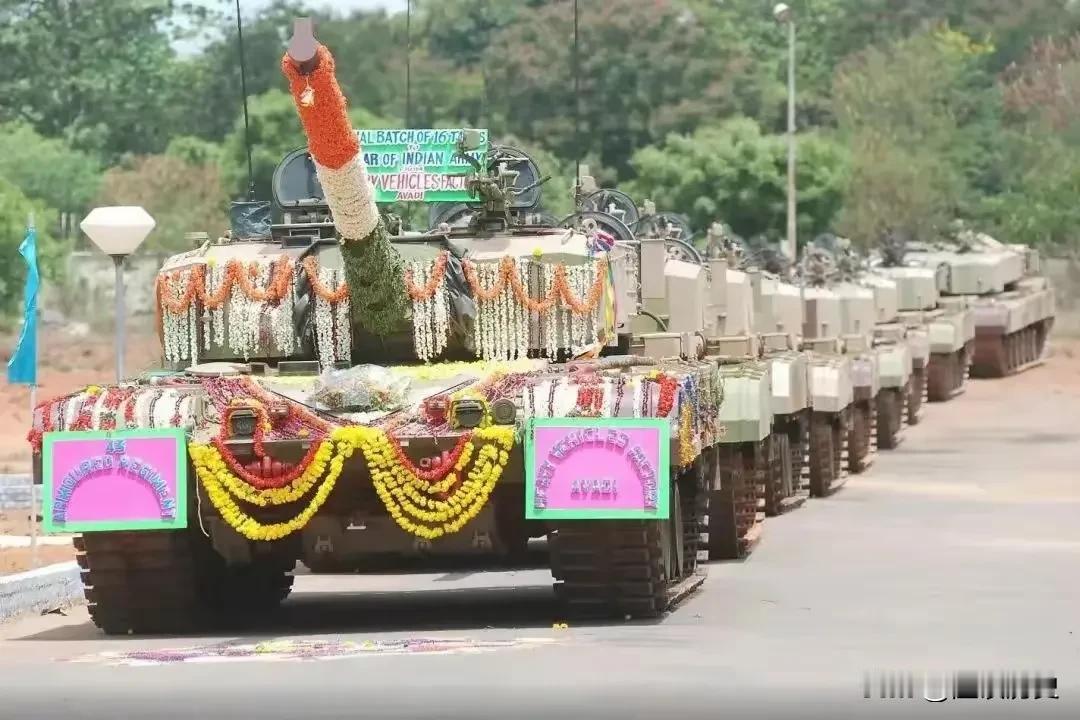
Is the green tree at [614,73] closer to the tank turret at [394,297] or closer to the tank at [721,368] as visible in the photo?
the tank at [721,368]

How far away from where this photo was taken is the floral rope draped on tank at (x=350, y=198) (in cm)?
1446

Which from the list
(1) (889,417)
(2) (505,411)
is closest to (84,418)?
(2) (505,411)

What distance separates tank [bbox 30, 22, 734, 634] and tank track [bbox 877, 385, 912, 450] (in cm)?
1669

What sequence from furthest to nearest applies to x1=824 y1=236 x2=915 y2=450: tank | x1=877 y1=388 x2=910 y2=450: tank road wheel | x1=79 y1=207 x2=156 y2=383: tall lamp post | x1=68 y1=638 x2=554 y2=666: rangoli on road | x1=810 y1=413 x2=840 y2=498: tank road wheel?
x1=877 y1=388 x2=910 y2=450: tank road wheel
x1=824 y1=236 x2=915 y2=450: tank
x1=810 y1=413 x2=840 y2=498: tank road wheel
x1=79 y1=207 x2=156 y2=383: tall lamp post
x1=68 y1=638 x2=554 y2=666: rangoli on road

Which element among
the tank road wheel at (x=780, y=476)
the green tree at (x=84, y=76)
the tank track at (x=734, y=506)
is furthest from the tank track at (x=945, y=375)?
the green tree at (x=84, y=76)

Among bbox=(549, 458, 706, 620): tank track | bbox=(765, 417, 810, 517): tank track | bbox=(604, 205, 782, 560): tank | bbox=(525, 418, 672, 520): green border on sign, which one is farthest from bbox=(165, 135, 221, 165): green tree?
bbox=(525, 418, 672, 520): green border on sign

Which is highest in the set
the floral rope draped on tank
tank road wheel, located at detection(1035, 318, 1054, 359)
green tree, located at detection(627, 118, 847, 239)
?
green tree, located at detection(627, 118, 847, 239)

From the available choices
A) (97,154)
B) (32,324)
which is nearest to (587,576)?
(32,324)

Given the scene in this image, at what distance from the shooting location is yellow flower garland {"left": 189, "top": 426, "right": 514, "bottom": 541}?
1525 centimetres

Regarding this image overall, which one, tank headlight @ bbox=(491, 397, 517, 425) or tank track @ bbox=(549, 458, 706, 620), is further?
tank track @ bbox=(549, 458, 706, 620)

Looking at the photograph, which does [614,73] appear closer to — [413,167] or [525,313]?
[413,167]

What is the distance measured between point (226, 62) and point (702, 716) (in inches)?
2094

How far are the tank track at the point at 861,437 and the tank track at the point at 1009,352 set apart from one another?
1331 centimetres

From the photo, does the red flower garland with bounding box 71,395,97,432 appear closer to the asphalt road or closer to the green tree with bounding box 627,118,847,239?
the asphalt road
